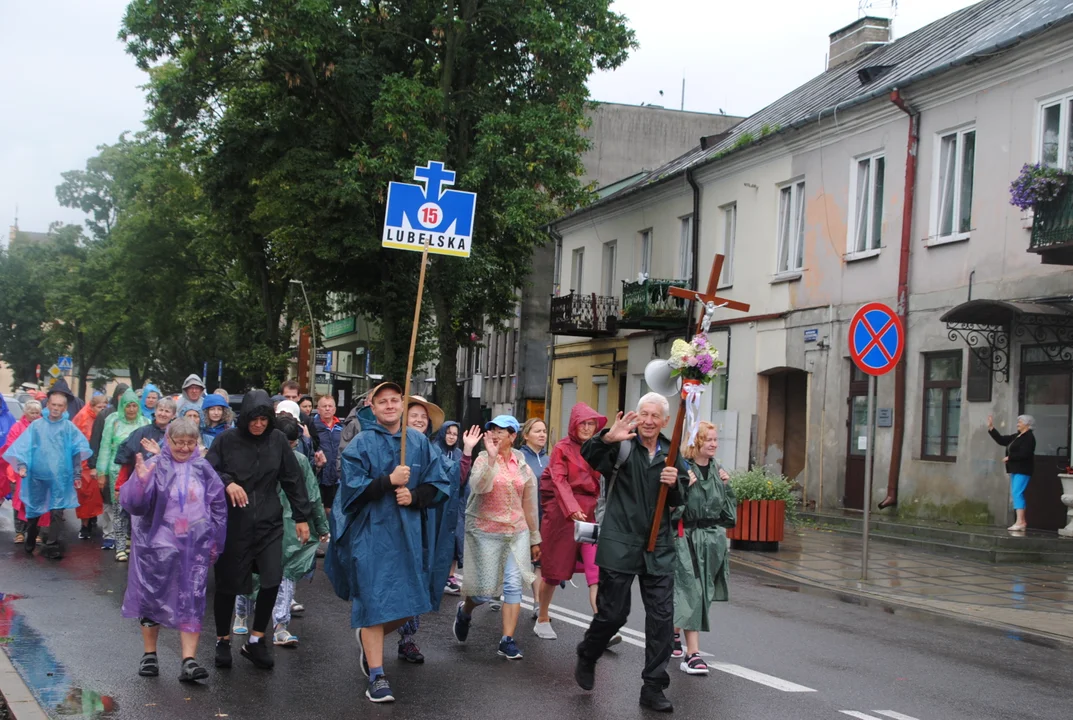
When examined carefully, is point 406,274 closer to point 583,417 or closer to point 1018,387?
point 1018,387

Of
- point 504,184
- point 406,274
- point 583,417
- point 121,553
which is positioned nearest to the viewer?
point 583,417

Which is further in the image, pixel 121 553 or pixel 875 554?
pixel 875 554

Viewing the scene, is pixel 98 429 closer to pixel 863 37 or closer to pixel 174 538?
pixel 174 538

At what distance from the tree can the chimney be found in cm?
596

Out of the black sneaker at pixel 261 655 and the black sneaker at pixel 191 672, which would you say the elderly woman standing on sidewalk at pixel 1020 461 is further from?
the black sneaker at pixel 191 672

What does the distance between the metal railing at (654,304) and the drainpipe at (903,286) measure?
25.9 feet

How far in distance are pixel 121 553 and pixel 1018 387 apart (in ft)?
41.4

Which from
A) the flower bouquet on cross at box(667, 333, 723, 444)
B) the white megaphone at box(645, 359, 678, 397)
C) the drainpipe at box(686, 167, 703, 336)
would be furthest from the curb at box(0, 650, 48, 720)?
the drainpipe at box(686, 167, 703, 336)

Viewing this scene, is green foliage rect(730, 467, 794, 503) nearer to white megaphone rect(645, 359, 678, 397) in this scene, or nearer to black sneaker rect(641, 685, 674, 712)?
white megaphone rect(645, 359, 678, 397)

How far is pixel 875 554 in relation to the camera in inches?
645

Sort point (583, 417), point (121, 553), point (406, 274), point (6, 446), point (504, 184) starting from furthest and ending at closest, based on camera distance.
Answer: point (406, 274)
point (504, 184)
point (6, 446)
point (121, 553)
point (583, 417)

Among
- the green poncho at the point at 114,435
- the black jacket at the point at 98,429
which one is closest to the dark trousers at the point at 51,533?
the green poncho at the point at 114,435

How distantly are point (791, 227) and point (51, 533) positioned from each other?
53.9 feet

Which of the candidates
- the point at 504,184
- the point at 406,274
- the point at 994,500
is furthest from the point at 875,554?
the point at 406,274
